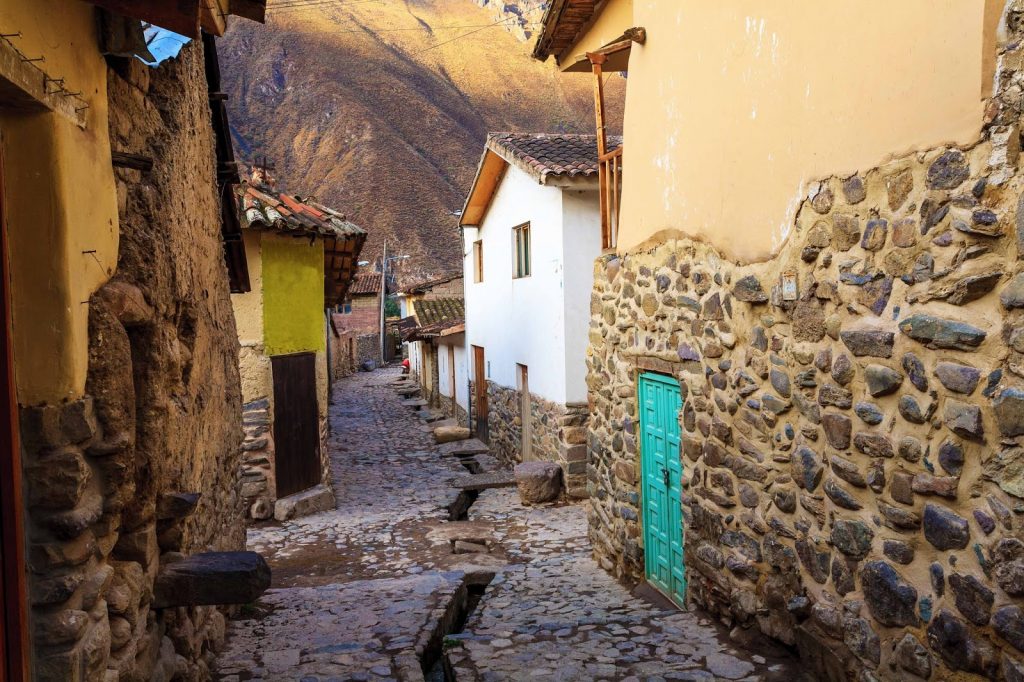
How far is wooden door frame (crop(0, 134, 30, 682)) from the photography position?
2.21m

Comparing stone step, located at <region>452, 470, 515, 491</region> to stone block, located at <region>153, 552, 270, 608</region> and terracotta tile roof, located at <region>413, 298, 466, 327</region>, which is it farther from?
terracotta tile roof, located at <region>413, 298, 466, 327</region>

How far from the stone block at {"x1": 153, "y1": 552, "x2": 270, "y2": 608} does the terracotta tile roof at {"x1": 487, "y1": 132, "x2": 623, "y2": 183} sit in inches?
305

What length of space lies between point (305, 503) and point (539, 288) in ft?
14.5

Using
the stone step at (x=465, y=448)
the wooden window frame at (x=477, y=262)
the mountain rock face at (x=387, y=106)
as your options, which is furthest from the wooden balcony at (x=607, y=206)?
the mountain rock face at (x=387, y=106)

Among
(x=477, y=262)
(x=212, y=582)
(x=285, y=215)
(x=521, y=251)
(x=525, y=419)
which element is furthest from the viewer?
(x=477, y=262)

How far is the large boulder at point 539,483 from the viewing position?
1048 centimetres

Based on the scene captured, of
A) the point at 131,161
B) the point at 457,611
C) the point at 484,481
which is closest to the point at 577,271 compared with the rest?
the point at 484,481

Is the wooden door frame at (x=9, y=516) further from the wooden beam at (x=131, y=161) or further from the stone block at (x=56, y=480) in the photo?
the wooden beam at (x=131, y=161)

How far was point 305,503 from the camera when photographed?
34.9 ft

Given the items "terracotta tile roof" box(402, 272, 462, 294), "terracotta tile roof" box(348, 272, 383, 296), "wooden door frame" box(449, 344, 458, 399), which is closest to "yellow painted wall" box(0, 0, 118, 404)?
"wooden door frame" box(449, 344, 458, 399)

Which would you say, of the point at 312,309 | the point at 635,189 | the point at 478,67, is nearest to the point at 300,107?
the point at 478,67

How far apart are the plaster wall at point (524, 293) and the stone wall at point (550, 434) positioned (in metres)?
0.24

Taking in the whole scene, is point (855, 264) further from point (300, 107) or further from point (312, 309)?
point (300, 107)

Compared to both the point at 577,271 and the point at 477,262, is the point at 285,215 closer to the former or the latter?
the point at 577,271
